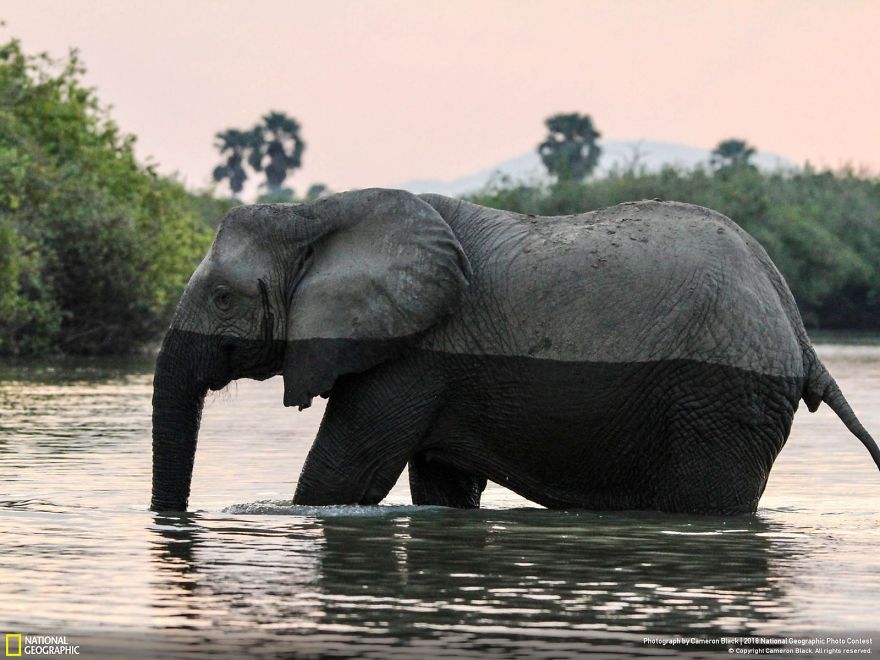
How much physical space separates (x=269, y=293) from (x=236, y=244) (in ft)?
1.17

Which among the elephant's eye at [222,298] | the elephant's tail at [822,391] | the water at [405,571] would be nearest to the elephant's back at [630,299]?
the elephant's tail at [822,391]

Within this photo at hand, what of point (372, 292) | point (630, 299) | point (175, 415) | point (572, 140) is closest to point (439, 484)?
point (372, 292)

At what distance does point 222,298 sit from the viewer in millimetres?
11195

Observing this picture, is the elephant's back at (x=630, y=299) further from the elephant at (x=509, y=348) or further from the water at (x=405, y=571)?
the water at (x=405, y=571)

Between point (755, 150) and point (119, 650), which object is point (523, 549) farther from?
point (755, 150)

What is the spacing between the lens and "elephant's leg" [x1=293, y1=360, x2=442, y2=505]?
1090 centimetres

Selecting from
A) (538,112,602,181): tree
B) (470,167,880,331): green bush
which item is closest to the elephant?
(470,167,880,331): green bush

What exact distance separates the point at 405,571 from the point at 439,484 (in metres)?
2.74

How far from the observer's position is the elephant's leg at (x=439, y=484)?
11648 millimetres

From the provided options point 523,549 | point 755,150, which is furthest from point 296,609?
point 755,150

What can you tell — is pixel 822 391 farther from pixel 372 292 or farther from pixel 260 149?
pixel 260 149

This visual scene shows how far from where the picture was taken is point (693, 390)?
1068 cm

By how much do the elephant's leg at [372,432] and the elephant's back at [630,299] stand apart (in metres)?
0.27

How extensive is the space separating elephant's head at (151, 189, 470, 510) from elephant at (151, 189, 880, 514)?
1 centimetres
